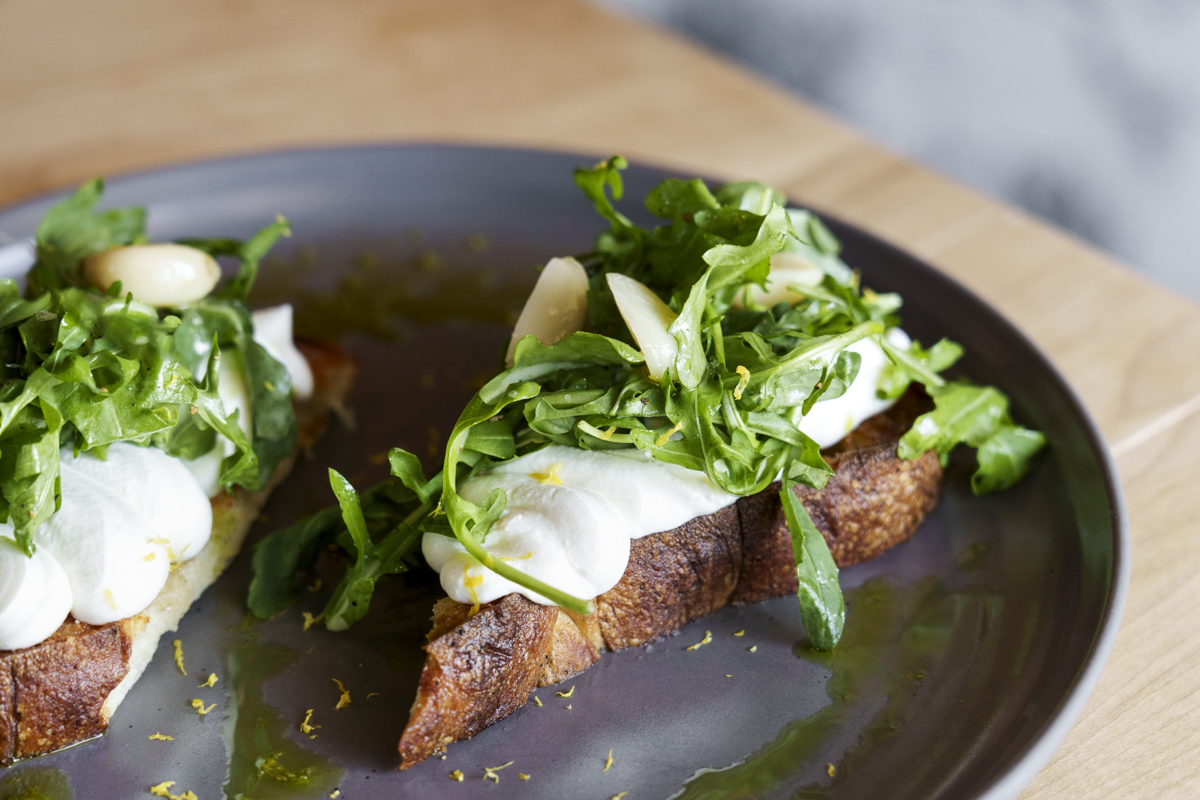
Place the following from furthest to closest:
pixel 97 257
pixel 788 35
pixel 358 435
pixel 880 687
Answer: pixel 788 35, pixel 358 435, pixel 97 257, pixel 880 687

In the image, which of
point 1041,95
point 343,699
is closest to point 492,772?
→ point 343,699

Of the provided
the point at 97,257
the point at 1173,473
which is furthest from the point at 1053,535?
the point at 97,257

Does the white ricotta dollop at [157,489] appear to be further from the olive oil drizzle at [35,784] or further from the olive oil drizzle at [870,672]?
the olive oil drizzle at [870,672]

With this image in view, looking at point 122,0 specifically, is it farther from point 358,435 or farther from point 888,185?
point 888,185

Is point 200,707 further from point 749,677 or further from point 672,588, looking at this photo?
point 749,677

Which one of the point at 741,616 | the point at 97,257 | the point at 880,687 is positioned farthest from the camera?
the point at 97,257

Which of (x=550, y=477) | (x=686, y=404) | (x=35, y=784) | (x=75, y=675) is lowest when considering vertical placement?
(x=35, y=784)

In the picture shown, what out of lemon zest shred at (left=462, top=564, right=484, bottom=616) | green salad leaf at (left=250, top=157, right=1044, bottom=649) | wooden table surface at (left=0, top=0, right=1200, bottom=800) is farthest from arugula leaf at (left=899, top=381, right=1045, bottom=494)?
lemon zest shred at (left=462, top=564, right=484, bottom=616)
